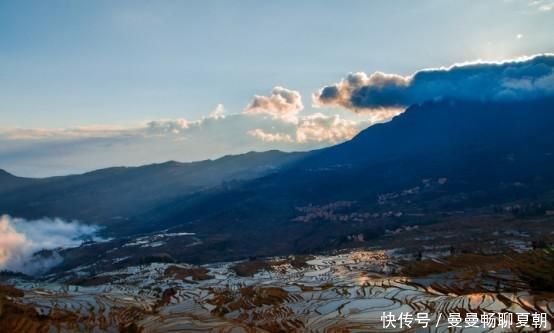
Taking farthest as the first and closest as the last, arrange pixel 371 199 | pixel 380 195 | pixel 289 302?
pixel 380 195 → pixel 371 199 → pixel 289 302

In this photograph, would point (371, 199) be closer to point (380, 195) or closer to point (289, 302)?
point (380, 195)

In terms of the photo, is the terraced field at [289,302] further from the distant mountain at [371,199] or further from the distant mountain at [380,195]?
the distant mountain at [380,195]

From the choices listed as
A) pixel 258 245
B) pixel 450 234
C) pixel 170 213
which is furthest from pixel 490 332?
pixel 170 213

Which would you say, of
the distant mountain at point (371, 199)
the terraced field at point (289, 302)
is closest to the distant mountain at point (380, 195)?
the distant mountain at point (371, 199)

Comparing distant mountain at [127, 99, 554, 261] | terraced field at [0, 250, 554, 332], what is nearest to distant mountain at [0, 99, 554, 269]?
distant mountain at [127, 99, 554, 261]

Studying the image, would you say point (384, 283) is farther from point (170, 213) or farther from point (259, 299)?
point (170, 213)

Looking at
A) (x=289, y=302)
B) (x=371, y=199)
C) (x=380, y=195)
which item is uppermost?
(x=289, y=302)

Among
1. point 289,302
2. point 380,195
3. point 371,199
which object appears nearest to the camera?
point 289,302

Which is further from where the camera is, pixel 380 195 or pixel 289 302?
pixel 380 195

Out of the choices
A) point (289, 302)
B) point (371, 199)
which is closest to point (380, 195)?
point (371, 199)

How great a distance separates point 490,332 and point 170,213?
18483 centimetres

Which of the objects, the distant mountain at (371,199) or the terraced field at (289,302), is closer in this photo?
the terraced field at (289,302)

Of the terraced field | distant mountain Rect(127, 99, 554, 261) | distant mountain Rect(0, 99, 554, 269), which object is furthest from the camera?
distant mountain Rect(127, 99, 554, 261)

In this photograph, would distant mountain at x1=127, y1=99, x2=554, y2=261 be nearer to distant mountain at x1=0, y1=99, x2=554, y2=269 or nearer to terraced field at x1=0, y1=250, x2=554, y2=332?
distant mountain at x1=0, y1=99, x2=554, y2=269
